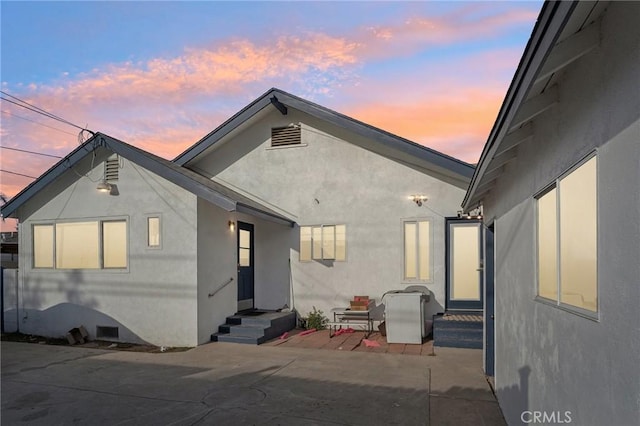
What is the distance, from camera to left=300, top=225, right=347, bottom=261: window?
1120 cm

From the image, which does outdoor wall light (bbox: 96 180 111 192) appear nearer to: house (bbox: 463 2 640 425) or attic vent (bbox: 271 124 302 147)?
attic vent (bbox: 271 124 302 147)

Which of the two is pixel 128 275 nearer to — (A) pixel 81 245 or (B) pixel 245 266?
(A) pixel 81 245

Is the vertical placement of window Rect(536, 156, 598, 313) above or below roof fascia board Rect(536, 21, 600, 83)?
below

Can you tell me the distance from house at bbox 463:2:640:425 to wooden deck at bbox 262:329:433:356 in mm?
4655

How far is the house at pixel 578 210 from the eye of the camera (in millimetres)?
1839

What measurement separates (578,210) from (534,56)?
956 mm

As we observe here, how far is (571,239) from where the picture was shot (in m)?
2.72

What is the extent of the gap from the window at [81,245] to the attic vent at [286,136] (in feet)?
14.5

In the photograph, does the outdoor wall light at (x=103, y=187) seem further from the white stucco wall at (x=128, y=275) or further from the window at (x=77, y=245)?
the window at (x=77, y=245)

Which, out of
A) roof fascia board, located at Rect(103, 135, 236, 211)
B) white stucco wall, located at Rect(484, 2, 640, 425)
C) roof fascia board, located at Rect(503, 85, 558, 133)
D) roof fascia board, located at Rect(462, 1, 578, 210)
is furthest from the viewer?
roof fascia board, located at Rect(103, 135, 236, 211)

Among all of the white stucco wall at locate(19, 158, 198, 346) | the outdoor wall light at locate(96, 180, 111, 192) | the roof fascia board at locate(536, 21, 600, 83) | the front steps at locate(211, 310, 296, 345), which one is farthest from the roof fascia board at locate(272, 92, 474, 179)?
the roof fascia board at locate(536, 21, 600, 83)

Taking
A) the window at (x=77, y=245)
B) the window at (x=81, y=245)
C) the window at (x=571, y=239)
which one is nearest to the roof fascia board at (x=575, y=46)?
the window at (x=571, y=239)

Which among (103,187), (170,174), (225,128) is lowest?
(103,187)

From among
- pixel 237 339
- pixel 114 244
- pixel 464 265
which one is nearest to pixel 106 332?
pixel 114 244
